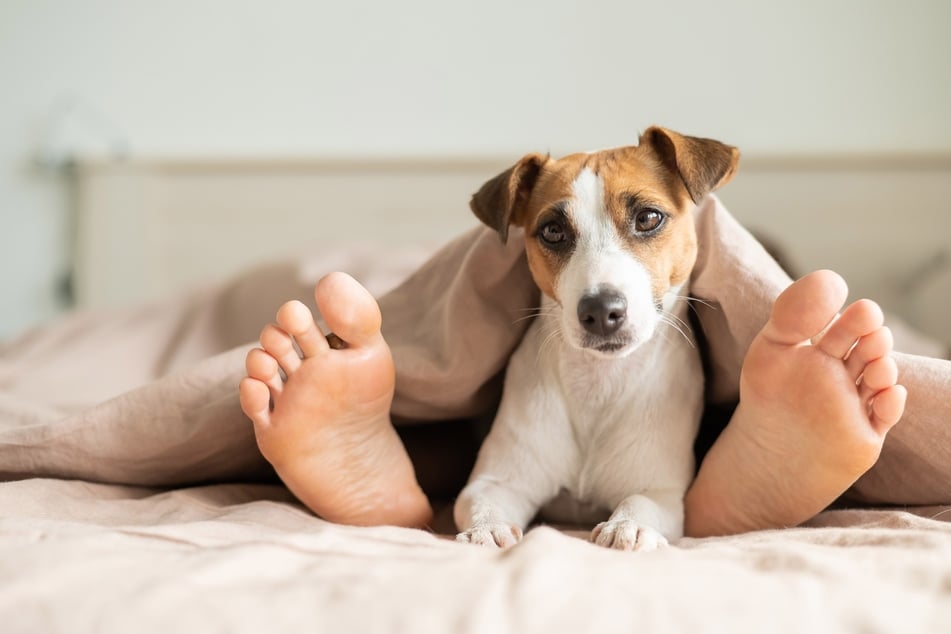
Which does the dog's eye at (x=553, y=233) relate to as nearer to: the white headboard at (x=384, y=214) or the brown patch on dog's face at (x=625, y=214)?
the brown patch on dog's face at (x=625, y=214)

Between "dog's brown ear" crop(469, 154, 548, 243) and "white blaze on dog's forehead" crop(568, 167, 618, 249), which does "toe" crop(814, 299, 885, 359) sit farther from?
"dog's brown ear" crop(469, 154, 548, 243)

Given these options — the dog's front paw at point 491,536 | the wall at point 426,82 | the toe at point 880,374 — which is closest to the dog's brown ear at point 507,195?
the dog's front paw at point 491,536

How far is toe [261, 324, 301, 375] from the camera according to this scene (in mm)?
1239

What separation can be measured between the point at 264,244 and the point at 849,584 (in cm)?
287

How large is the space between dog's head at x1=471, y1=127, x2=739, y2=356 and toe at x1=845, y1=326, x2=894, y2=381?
0.98 feet

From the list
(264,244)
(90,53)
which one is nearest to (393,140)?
(264,244)

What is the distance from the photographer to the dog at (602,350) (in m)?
1.35

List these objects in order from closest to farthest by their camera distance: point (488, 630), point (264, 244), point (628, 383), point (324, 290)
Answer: point (488, 630) → point (324, 290) → point (628, 383) → point (264, 244)

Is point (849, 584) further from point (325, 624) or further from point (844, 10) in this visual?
point (844, 10)

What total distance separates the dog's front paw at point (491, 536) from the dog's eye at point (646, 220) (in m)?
0.51

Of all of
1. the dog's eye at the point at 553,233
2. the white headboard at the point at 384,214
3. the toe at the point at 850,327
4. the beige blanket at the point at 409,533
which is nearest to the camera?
the beige blanket at the point at 409,533

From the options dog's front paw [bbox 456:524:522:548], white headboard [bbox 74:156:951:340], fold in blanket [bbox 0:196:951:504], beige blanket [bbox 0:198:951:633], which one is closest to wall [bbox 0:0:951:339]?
white headboard [bbox 74:156:951:340]

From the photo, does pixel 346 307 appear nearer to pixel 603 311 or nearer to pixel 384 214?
pixel 603 311

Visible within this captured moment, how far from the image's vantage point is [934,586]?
867mm
